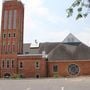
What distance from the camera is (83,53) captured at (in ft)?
224

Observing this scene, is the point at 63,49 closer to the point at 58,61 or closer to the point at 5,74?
the point at 58,61

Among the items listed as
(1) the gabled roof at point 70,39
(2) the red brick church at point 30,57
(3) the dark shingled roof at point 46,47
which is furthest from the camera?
(1) the gabled roof at point 70,39

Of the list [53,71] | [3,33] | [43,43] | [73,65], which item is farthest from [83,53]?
[3,33]

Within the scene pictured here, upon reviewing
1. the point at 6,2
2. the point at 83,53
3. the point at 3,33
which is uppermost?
the point at 6,2

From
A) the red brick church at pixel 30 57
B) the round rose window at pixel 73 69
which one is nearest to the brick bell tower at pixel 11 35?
the red brick church at pixel 30 57

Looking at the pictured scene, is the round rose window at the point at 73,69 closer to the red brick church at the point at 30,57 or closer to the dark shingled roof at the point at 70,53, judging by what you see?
the red brick church at the point at 30,57

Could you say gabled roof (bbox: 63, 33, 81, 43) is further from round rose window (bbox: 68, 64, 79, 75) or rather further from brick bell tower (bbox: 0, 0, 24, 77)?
brick bell tower (bbox: 0, 0, 24, 77)

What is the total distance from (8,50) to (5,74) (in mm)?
5971

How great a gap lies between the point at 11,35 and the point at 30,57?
787cm

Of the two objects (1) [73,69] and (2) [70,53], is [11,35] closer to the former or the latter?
(2) [70,53]

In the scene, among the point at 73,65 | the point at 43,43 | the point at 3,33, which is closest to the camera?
A: the point at 73,65

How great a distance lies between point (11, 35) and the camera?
7200 cm

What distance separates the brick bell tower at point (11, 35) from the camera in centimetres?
6894

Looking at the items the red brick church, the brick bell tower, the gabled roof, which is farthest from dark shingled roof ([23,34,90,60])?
the brick bell tower
